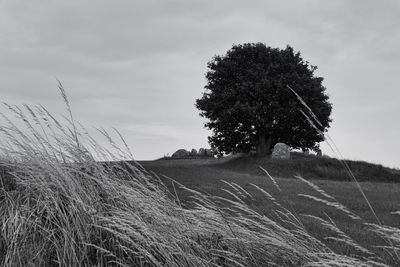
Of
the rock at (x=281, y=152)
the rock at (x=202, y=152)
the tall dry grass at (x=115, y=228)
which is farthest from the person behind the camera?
the rock at (x=202, y=152)

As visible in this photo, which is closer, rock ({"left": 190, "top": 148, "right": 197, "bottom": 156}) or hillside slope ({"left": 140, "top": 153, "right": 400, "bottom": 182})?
hillside slope ({"left": 140, "top": 153, "right": 400, "bottom": 182})

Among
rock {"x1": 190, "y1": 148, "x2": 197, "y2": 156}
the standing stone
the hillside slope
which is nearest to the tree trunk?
the hillside slope

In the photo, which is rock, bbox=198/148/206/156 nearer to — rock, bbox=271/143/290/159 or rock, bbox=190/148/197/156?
rock, bbox=190/148/197/156

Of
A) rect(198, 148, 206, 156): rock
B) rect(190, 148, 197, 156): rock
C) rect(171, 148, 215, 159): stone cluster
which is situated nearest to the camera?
rect(171, 148, 215, 159): stone cluster

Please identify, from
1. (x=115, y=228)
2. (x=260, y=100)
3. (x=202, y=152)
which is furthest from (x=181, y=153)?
(x=115, y=228)

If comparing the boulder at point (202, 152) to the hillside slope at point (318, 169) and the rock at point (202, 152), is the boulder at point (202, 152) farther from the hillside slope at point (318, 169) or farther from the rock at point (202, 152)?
the hillside slope at point (318, 169)

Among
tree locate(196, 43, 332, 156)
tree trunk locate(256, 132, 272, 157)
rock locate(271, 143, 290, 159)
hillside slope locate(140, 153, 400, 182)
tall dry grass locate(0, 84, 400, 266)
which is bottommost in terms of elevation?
tall dry grass locate(0, 84, 400, 266)

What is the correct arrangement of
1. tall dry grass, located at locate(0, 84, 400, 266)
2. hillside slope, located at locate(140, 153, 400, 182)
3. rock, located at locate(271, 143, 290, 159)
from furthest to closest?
rock, located at locate(271, 143, 290, 159)
hillside slope, located at locate(140, 153, 400, 182)
tall dry grass, located at locate(0, 84, 400, 266)

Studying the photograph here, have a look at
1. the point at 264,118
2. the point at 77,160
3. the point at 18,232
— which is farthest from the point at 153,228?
the point at 264,118

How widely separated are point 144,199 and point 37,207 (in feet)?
4.07

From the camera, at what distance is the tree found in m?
Result: 29.0

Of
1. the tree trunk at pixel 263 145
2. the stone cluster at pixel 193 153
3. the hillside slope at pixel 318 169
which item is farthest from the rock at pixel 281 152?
the stone cluster at pixel 193 153

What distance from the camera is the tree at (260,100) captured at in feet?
95.1

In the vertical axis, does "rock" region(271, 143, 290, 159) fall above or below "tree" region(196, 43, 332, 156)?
below
